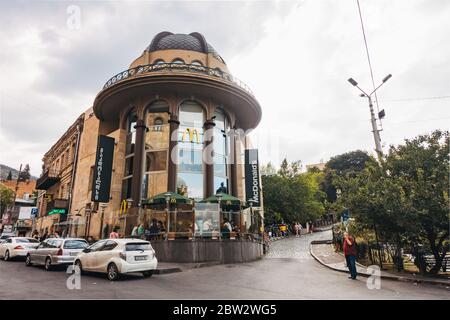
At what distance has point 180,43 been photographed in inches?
1028

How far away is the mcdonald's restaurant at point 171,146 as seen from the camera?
810 inches

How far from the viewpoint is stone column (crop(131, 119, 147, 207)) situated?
67.7 ft

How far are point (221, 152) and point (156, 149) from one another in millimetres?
5040

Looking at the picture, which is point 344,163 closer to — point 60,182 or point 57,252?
point 60,182

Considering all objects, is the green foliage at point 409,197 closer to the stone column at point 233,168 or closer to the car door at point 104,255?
the car door at point 104,255

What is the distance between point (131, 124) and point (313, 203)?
31.5 meters

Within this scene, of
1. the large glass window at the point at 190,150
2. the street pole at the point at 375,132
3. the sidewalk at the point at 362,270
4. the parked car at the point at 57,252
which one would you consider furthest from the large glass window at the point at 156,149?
the street pole at the point at 375,132

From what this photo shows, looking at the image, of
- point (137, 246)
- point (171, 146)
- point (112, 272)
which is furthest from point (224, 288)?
Result: point (171, 146)

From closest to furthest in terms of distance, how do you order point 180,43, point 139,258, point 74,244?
1. point 139,258
2. point 74,244
3. point 180,43

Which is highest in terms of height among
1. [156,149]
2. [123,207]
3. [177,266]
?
[156,149]

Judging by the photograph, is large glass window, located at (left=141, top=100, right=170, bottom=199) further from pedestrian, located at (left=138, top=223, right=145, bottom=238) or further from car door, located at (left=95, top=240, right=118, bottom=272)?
car door, located at (left=95, top=240, right=118, bottom=272)

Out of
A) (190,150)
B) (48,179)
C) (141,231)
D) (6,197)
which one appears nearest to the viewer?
(141,231)
